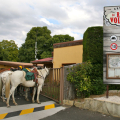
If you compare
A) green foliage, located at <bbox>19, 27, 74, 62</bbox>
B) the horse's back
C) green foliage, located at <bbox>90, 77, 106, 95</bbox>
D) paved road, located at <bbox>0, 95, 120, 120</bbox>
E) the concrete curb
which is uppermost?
green foliage, located at <bbox>19, 27, 74, 62</bbox>

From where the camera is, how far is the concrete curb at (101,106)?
5.10m

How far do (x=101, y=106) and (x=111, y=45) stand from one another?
2.73 m

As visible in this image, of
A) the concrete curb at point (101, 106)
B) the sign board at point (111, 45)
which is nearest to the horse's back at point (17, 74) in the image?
the concrete curb at point (101, 106)

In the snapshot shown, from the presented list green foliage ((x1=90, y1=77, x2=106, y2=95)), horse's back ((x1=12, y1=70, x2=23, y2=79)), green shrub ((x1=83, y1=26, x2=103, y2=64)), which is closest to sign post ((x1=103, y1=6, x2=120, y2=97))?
green foliage ((x1=90, y1=77, x2=106, y2=95))

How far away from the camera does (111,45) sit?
240 inches

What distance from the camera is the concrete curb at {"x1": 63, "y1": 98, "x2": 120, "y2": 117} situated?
5.10 m

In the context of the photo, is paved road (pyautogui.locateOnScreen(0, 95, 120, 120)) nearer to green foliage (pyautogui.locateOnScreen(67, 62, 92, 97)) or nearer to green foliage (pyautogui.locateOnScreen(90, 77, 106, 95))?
green foliage (pyautogui.locateOnScreen(67, 62, 92, 97))

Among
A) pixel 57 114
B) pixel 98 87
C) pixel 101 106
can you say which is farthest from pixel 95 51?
pixel 57 114

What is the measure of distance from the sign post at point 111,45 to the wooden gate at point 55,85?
2182 mm

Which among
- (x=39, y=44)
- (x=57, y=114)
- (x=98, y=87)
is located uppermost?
(x=39, y=44)

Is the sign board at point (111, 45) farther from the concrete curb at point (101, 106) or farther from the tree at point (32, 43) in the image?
the tree at point (32, 43)

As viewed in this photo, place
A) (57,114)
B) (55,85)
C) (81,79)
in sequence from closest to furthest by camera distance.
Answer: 1. (57,114)
2. (81,79)
3. (55,85)

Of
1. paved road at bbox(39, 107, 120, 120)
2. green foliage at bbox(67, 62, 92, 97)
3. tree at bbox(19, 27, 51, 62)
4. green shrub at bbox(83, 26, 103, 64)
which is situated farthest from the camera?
tree at bbox(19, 27, 51, 62)

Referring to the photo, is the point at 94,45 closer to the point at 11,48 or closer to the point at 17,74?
the point at 17,74
